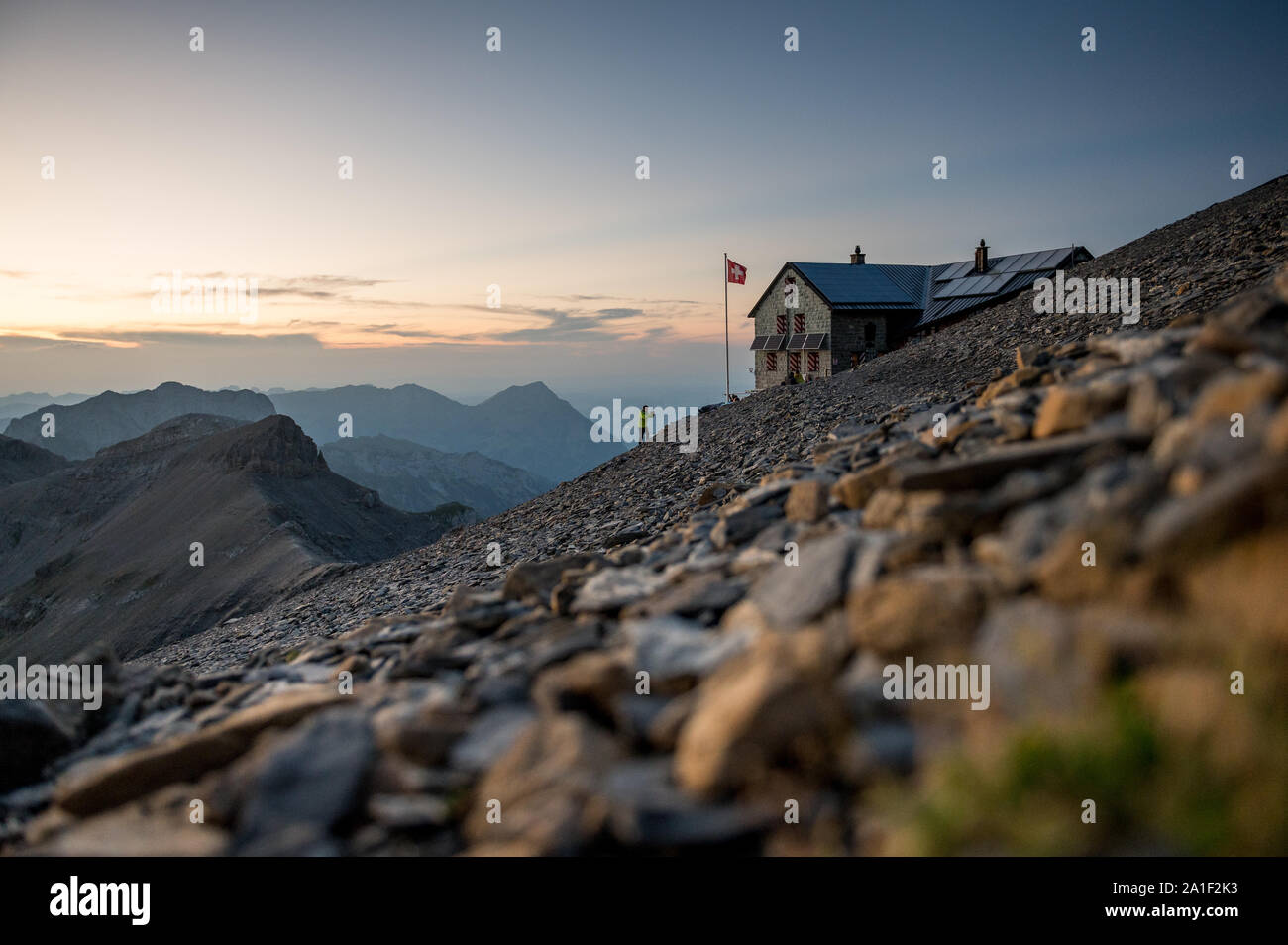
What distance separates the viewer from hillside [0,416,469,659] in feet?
125

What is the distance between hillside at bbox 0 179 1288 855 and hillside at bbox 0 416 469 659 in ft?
95.2

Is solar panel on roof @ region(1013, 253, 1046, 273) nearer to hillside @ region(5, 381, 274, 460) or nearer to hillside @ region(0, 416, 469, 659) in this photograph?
hillside @ region(0, 416, 469, 659)

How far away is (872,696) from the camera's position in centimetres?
397

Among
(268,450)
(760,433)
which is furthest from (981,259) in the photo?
(268,450)

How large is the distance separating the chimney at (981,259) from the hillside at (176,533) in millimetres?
41687

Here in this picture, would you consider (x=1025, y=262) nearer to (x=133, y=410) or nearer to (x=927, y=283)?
(x=927, y=283)

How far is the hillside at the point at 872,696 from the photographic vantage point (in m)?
3.32

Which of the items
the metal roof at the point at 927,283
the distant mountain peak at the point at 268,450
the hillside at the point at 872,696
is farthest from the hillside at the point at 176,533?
the metal roof at the point at 927,283

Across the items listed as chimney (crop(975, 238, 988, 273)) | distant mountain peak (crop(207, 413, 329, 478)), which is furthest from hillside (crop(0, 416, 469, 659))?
chimney (crop(975, 238, 988, 273))

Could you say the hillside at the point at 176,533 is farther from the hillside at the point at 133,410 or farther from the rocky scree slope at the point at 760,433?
the hillside at the point at 133,410

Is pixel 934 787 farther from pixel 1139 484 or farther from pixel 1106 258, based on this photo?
pixel 1106 258

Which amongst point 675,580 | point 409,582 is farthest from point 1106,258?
point 675,580

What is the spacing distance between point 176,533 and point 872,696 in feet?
184
